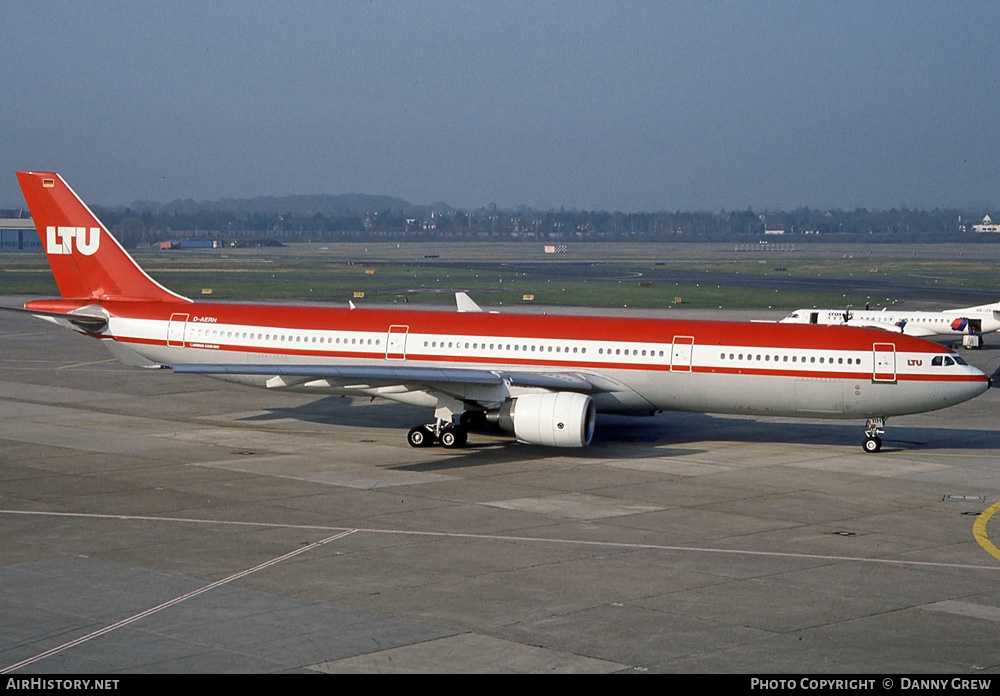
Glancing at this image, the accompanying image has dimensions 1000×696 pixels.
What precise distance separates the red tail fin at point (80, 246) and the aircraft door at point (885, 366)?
76.2 ft

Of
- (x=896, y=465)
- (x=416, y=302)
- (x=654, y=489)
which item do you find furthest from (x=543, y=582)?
(x=416, y=302)

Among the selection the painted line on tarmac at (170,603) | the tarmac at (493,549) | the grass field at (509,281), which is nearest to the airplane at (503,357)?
the tarmac at (493,549)

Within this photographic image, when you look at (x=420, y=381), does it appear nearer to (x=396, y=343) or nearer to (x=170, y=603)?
(x=396, y=343)

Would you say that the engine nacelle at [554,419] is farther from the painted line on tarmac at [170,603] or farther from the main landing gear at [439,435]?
the painted line on tarmac at [170,603]

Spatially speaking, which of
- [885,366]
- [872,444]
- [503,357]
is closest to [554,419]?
[503,357]

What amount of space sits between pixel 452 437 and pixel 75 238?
15637mm

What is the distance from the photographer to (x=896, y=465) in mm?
33906

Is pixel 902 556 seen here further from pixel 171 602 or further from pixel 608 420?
pixel 608 420

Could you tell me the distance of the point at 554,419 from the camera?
3288cm

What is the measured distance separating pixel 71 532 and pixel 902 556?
17.0 metres

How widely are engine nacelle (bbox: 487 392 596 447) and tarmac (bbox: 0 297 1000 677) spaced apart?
91 cm

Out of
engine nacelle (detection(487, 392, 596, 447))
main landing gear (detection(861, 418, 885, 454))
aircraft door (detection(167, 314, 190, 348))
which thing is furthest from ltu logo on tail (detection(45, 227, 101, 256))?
main landing gear (detection(861, 418, 885, 454))

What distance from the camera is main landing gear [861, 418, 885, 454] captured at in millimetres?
35906

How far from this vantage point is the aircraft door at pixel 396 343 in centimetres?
3809
